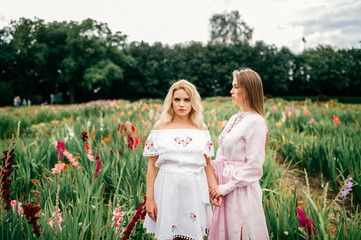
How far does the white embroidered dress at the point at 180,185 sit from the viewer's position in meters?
1.43

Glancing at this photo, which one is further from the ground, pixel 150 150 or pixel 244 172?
pixel 150 150

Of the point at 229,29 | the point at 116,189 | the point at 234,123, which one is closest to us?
the point at 234,123

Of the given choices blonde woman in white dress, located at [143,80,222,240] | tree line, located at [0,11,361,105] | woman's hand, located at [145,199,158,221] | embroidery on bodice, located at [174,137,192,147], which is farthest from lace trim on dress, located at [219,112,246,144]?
tree line, located at [0,11,361,105]

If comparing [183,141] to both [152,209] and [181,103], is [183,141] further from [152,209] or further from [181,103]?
[152,209]

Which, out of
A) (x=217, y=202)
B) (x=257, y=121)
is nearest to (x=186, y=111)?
(x=257, y=121)

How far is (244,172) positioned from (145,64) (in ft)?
106

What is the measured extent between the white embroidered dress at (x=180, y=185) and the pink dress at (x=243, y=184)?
0.43 feet

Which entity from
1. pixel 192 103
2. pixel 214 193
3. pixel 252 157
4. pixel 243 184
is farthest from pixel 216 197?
pixel 192 103

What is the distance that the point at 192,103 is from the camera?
1591 mm

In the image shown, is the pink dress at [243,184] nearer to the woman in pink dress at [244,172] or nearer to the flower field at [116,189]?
the woman in pink dress at [244,172]

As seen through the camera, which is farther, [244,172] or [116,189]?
[116,189]

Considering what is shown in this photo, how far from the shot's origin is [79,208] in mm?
1638

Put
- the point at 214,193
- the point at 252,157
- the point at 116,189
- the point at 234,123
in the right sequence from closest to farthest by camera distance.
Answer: the point at 252,157, the point at 214,193, the point at 234,123, the point at 116,189

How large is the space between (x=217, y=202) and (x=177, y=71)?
31.5 m
